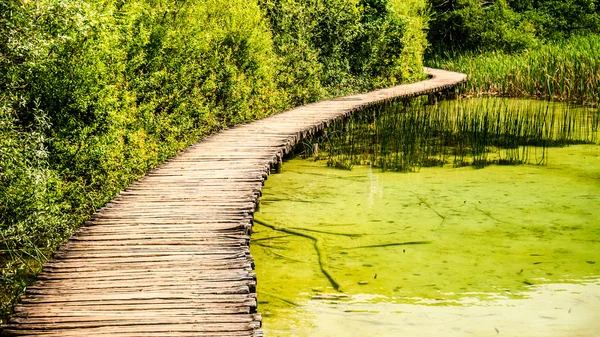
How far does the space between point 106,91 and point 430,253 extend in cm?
245

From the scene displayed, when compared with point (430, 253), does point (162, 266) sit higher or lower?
higher

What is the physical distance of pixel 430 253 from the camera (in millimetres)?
4812

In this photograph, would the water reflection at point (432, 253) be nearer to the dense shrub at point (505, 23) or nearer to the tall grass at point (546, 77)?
the tall grass at point (546, 77)

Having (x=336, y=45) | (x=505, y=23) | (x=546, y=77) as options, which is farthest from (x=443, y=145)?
(x=505, y=23)

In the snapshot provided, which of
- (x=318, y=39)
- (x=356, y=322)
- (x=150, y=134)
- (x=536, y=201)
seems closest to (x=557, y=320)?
(x=356, y=322)

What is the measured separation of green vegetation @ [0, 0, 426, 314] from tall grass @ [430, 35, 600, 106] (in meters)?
5.95

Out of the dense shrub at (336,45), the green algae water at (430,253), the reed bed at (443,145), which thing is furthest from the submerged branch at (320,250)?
the dense shrub at (336,45)

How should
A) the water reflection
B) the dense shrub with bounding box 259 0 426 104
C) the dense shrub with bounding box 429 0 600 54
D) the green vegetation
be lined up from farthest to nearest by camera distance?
1. the dense shrub with bounding box 429 0 600 54
2. the dense shrub with bounding box 259 0 426 104
3. the water reflection
4. the green vegetation

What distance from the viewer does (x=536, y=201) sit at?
6184 mm

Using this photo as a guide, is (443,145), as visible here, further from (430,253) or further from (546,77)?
(546,77)

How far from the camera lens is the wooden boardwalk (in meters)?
2.72

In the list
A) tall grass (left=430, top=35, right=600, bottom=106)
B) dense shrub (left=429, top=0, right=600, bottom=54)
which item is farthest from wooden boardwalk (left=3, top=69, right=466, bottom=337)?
dense shrub (left=429, top=0, right=600, bottom=54)

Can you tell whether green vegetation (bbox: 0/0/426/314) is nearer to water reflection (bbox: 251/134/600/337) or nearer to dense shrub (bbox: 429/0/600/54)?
water reflection (bbox: 251/134/600/337)

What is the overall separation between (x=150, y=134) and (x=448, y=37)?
916 inches
